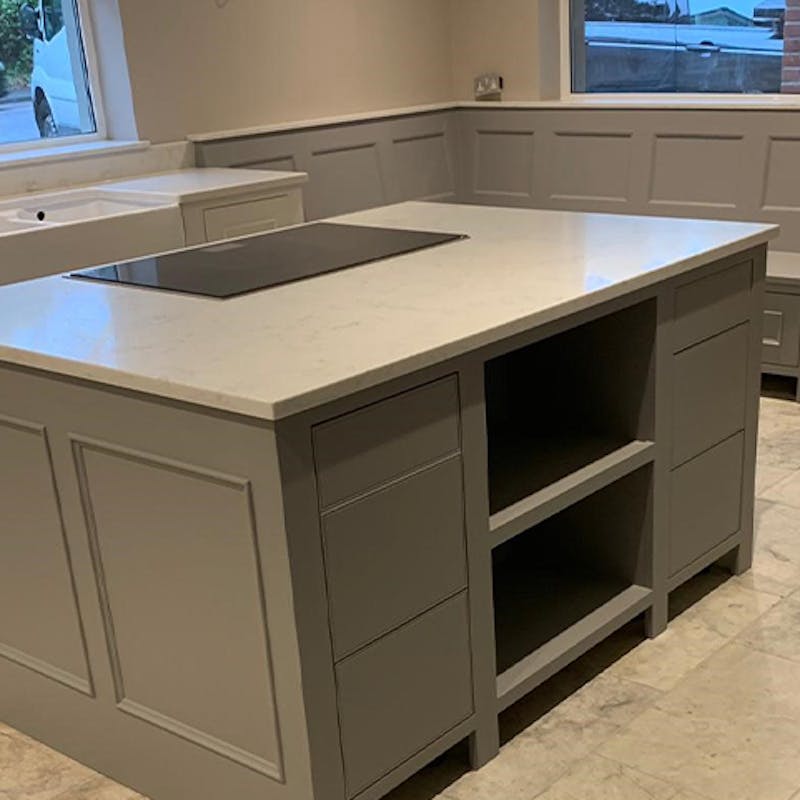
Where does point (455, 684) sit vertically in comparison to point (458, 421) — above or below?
below

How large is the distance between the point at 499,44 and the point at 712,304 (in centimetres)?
326

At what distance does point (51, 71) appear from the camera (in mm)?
4285

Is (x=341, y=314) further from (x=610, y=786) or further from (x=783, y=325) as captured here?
(x=783, y=325)

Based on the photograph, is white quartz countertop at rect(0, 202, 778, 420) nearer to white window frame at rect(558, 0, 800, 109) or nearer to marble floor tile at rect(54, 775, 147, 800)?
marble floor tile at rect(54, 775, 147, 800)

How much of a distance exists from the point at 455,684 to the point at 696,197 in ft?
11.1

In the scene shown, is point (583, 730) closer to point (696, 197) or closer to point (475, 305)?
point (475, 305)

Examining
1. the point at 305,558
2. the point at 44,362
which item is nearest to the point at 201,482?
the point at 305,558

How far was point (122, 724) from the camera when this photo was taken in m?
2.09

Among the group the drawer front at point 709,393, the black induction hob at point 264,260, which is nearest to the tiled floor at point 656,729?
the drawer front at point 709,393

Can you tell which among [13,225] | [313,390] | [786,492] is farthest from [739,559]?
[13,225]

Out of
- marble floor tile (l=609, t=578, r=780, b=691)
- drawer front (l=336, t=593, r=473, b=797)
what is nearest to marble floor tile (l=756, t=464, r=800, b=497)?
marble floor tile (l=609, t=578, r=780, b=691)

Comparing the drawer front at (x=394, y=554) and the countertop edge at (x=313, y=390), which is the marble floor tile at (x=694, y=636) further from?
the countertop edge at (x=313, y=390)

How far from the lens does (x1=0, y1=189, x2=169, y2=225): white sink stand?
3721 millimetres

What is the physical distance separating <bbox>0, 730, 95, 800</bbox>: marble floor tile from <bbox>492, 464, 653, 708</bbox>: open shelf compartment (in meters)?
0.86
